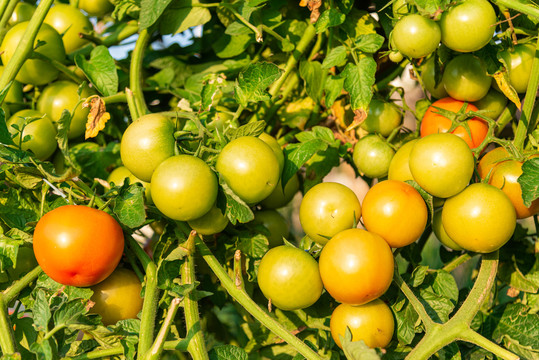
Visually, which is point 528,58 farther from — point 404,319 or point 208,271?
→ point 208,271

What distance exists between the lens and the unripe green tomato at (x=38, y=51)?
3.40 ft

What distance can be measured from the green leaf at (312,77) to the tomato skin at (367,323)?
46cm

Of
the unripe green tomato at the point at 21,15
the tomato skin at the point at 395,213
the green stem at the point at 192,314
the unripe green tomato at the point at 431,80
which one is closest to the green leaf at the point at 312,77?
the unripe green tomato at the point at 431,80

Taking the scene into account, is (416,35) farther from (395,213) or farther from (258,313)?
(258,313)

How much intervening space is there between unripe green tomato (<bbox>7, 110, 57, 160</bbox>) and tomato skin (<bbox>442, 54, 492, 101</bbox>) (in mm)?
798

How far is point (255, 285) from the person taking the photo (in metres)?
1.05

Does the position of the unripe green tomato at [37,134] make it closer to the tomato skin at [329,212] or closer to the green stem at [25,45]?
the green stem at [25,45]

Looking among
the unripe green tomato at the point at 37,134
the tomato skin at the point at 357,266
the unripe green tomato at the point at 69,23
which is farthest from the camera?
the unripe green tomato at the point at 69,23

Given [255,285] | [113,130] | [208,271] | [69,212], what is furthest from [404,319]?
[113,130]

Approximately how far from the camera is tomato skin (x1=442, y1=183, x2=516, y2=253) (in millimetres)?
793

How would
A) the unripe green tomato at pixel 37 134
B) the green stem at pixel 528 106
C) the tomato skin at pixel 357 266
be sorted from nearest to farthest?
the tomato skin at pixel 357 266
the green stem at pixel 528 106
the unripe green tomato at pixel 37 134

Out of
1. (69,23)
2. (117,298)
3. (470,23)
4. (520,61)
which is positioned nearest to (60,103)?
(69,23)

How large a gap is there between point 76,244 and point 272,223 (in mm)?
406

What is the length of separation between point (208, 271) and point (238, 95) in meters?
0.39
